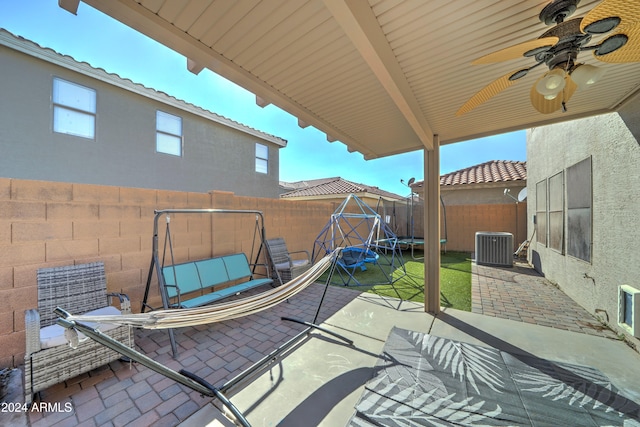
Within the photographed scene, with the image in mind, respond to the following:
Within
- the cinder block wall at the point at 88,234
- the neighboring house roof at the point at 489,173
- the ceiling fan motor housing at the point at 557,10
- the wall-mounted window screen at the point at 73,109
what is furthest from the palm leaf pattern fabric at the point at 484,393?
the neighboring house roof at the point at 489,173

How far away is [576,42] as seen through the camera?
167 centimetres

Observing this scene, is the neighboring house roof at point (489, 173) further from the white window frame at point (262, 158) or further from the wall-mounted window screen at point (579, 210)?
the white window frame at point (262, 158)

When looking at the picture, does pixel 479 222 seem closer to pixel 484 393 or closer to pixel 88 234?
pixel 484 393

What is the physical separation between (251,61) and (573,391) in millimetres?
4035

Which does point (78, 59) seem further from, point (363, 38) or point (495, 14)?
point (495, 14)

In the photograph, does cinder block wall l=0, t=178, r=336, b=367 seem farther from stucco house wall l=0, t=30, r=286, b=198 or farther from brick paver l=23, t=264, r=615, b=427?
stucco house wall l=0, t=30, r=286, b=198

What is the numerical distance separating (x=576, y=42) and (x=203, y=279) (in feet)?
15.4

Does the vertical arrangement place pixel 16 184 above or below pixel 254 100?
below

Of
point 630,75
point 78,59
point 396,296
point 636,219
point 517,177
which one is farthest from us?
point 517,177

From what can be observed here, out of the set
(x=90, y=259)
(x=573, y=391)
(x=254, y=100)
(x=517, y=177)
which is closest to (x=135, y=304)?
(x=90, y=259)

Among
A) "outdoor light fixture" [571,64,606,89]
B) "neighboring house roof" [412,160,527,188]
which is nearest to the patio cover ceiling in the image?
"outdoor light fixture" [571,64,606,89]

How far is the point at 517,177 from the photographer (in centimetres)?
956

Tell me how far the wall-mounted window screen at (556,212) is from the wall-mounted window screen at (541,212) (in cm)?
37

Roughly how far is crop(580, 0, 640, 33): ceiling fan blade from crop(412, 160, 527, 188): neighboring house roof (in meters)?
9.64
